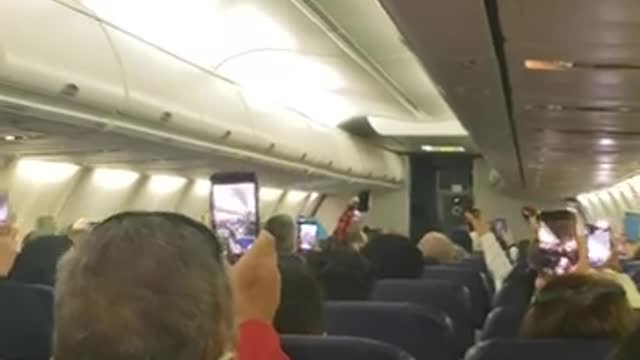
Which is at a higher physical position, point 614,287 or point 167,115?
point 167,115

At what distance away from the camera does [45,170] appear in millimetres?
11211

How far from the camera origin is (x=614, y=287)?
4289mm

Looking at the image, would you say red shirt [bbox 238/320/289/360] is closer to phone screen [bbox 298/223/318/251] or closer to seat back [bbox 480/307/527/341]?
seat back [bbox 480/307/527/341]

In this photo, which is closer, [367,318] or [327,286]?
[367,318]

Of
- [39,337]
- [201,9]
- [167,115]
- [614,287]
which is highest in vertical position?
[201,9]

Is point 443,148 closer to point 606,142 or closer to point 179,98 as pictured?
point 606,142

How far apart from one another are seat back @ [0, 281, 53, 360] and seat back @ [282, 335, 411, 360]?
92.2 inches

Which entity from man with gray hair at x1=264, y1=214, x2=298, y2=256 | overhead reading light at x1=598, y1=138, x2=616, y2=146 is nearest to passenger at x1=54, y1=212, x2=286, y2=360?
man with gray hair at x1=264, y1=214, x2=298, y2=256

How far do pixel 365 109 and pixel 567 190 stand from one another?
910cm

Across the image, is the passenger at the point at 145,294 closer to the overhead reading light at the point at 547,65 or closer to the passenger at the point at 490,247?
the overhead reading light at the point at 547,65

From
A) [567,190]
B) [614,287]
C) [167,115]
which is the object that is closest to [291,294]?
[614,287]

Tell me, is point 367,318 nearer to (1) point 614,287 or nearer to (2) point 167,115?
(1) point 614,287

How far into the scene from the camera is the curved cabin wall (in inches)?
239

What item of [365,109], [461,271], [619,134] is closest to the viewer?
[461,271]
